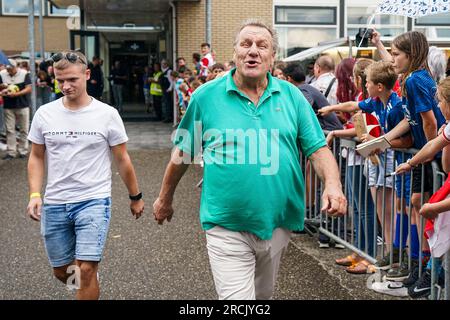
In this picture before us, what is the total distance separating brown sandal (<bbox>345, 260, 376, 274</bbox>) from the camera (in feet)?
20.7

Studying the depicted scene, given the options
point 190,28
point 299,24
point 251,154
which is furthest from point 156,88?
point 251,154

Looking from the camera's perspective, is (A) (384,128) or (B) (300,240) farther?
(B) (300,240)

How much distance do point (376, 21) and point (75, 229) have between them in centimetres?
1912

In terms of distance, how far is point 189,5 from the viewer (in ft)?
70.7

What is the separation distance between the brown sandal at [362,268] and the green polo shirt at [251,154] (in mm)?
2698

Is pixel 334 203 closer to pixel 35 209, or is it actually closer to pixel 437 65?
pixel 35 209

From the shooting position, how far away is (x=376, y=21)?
72.7 ft

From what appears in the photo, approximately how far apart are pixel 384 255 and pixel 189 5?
1667 cm

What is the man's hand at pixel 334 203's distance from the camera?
3.55 m

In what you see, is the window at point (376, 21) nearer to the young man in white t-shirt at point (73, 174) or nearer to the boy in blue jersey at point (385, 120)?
the boy in blue jersey at point (385, 120)

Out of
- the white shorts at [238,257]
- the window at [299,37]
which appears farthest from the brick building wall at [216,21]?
the white shorts at [238,257]

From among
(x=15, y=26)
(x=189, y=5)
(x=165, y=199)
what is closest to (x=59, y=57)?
(x=165, y=199)

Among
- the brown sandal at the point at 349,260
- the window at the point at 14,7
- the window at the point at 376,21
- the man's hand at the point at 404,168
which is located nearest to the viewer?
the man's hand at the point at 404,168
